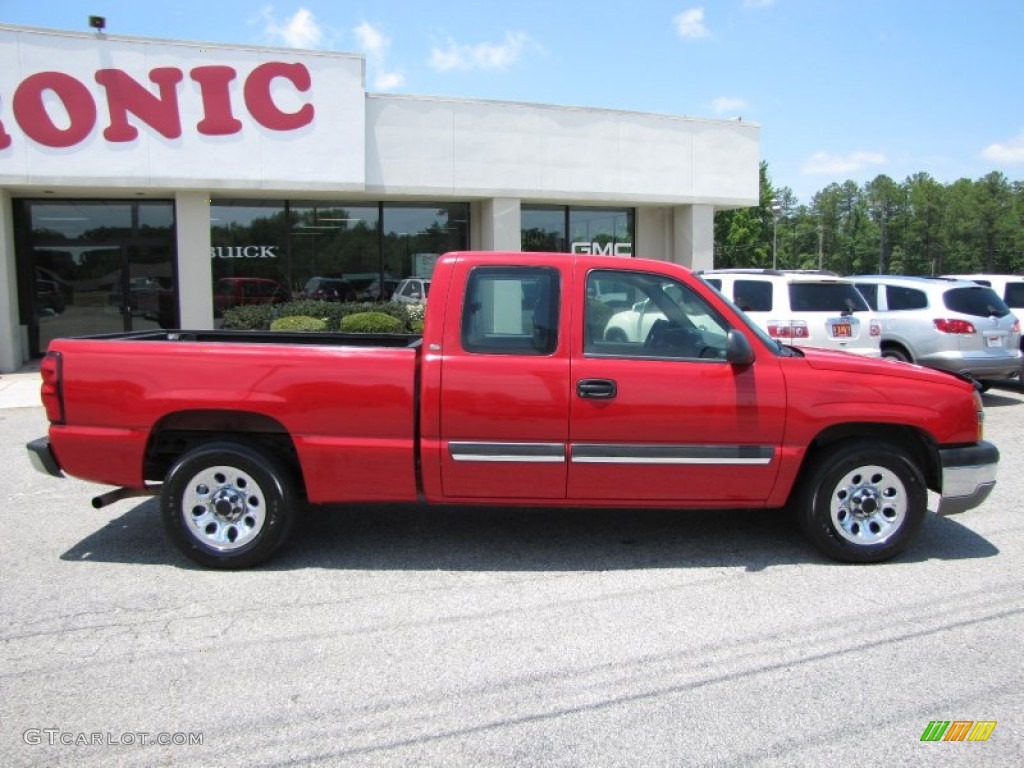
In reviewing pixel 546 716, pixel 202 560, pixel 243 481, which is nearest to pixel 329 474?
pixel 243 481

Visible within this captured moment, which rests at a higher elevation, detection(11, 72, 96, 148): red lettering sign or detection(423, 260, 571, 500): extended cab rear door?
detection(11, 72, 96, 148): red lettering sign

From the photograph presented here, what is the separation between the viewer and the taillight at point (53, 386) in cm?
486

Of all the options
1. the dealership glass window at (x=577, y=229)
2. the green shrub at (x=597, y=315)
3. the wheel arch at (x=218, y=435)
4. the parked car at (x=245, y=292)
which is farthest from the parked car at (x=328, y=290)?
the green shrub at (x=597, y=315)

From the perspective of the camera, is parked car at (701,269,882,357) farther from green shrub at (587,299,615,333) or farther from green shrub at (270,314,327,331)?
green shrub at (270,314,327,331)

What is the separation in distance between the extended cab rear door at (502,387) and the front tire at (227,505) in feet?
3.16

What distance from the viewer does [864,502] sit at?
5.00 meters

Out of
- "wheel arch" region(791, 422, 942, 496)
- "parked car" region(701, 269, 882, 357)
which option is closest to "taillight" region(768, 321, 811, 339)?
"parked car" region(701, 269, 882, 357)

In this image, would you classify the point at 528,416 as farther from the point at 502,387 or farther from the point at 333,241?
the point at 333,241

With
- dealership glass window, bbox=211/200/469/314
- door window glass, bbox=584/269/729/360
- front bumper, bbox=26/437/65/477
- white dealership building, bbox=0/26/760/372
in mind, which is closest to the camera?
door window glass, bbox=584/269/729/360

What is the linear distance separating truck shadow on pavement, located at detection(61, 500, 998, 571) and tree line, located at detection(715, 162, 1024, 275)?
2708 inches

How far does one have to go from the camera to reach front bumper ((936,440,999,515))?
4992 mm

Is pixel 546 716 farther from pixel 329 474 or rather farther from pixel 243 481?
pixel 243 481

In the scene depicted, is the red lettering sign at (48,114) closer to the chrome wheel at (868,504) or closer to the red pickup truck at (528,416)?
the red pickup truck at (528,416)

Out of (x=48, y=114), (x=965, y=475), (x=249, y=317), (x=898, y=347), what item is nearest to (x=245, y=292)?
(x=249, y=317)
